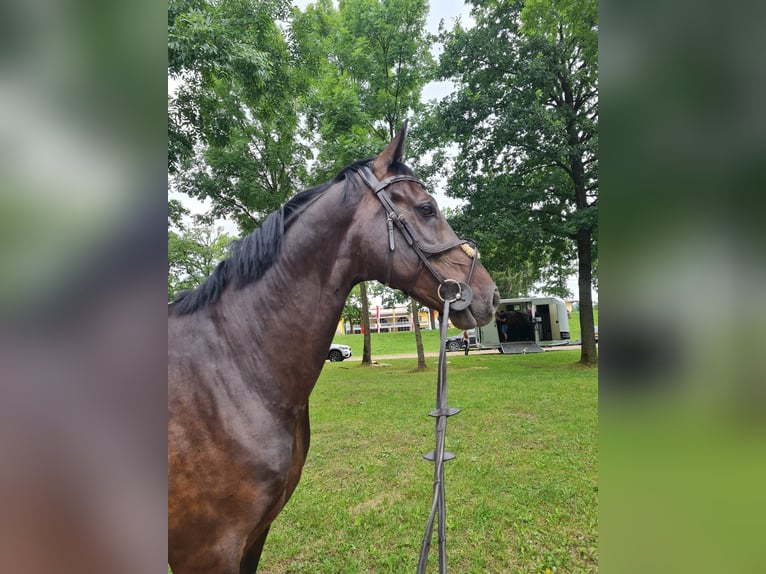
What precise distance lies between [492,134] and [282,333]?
40.2ft

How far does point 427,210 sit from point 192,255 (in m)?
25.2

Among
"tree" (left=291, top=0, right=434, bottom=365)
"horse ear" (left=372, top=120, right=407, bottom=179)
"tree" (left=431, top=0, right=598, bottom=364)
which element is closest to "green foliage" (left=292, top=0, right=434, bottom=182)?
"tree" (left=291, top=0, right=434, bottom=365)

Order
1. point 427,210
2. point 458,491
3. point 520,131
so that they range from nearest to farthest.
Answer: point 427,210
point 458,491
point 520,131

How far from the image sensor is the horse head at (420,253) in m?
1.75

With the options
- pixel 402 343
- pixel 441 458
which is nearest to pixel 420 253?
pixel 441 458

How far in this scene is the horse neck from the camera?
1664mm

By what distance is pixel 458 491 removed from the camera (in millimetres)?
4207

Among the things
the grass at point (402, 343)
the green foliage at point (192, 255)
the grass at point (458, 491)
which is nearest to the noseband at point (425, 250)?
the grass at point (458, 491)

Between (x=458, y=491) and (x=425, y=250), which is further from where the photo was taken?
(x=458, y=491)

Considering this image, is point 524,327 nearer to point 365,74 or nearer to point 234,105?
point 365,74

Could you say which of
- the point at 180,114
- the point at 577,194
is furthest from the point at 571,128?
the point at 180,114

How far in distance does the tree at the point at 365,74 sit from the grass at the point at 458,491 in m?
8.04

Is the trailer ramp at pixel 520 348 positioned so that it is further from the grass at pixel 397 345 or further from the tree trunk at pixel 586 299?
the tree trunk at pixel 586 299
